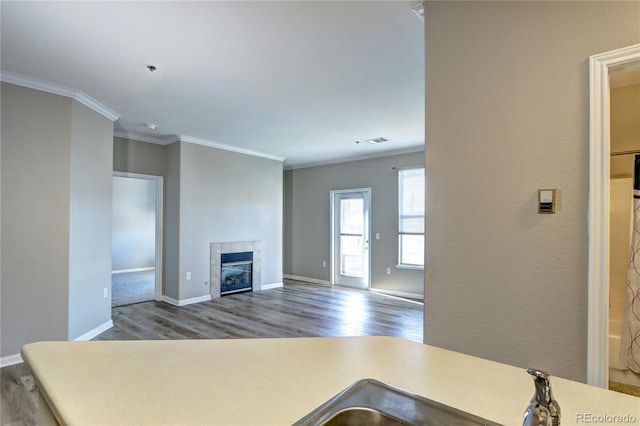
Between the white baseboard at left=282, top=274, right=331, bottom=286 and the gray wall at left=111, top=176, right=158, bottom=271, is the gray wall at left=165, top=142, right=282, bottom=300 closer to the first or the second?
the white baseboard at left=282, top=274, right=331, bottom=286

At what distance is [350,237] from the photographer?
6.80m

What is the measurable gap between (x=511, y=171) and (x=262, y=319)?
12.1 ft

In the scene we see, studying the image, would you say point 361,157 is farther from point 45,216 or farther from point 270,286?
point 45,216

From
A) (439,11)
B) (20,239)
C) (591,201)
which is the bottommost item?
(20,239)

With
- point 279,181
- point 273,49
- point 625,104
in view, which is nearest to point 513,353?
point 625,104

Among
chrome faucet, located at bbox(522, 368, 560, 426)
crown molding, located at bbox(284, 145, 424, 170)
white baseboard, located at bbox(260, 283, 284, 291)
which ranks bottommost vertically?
white baseboard, located at bbox(260, 283, 284, 291)

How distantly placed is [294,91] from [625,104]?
2730mm

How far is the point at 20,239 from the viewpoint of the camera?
3.03 meters

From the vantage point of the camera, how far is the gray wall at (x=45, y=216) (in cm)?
298

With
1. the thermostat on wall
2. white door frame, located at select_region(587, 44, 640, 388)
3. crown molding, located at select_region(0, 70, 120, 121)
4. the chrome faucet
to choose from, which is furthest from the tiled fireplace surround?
the chrome faucet

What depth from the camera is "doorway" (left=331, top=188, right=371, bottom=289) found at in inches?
257

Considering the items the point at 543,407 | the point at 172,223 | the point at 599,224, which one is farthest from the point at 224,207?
the point at 543,407

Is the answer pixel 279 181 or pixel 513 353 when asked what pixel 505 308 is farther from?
pixel 279 181

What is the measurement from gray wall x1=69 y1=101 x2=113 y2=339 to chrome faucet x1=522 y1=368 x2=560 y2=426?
3974mm
